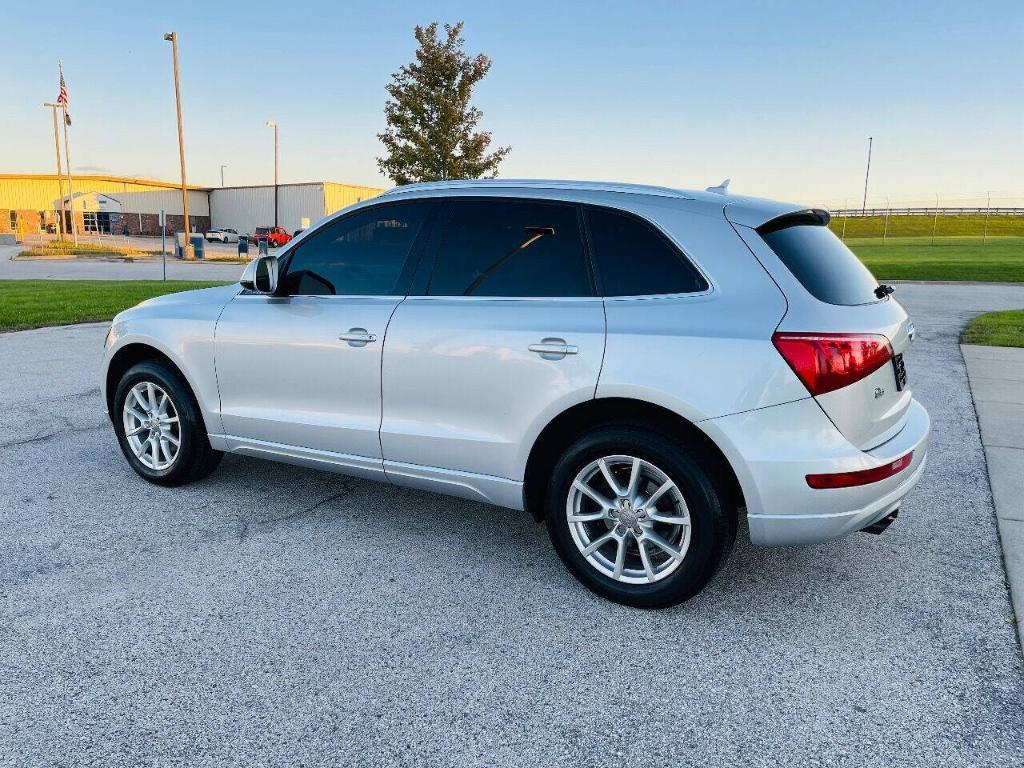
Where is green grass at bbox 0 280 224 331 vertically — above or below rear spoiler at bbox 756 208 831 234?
below

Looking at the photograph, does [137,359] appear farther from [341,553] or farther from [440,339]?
[440,339]

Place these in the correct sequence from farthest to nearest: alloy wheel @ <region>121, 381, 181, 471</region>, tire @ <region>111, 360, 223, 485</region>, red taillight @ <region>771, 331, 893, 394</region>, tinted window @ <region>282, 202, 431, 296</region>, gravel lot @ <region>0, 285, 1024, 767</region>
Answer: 1. alloy wheel @ <region>121, 381, 181, 471</region>
2. tire @ <region>111, 360, 223, 485</region>
3. tinted window @ <region>282, 202, 431, 296</region>
4. red taillight @ <region>771, 331, 893, 394</region>
5. gravel lot @ <region>0, 285, 1024, 767</region>

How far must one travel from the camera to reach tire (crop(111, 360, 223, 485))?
4.64 meters

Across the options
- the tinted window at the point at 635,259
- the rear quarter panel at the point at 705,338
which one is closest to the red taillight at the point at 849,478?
the rear quarter panel at the point at 705,338

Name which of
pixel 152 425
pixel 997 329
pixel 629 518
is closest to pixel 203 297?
pixel 152 425

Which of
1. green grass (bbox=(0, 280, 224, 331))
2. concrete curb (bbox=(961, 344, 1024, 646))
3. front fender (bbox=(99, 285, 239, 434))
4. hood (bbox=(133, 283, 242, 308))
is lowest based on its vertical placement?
concrete curb (bbox=(961, 344, 1024, 646))

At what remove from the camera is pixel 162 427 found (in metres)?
4.75

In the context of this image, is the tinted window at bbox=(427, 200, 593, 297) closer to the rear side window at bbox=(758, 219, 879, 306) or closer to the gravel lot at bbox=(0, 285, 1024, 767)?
the rear side window at bbox=(758, 219, 879, 306)

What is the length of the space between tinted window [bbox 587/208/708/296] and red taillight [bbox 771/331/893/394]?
42cm

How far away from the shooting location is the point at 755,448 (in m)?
2.97

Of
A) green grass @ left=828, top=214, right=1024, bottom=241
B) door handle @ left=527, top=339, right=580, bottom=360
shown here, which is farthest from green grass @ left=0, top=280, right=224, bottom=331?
green grass @ left=828, top=214, right=1024, bottom=241

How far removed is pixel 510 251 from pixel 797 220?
4.20 ft

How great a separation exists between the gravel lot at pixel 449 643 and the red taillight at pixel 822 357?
1060 millimetres

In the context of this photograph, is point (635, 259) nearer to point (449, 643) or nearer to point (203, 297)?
point (449, 643)
